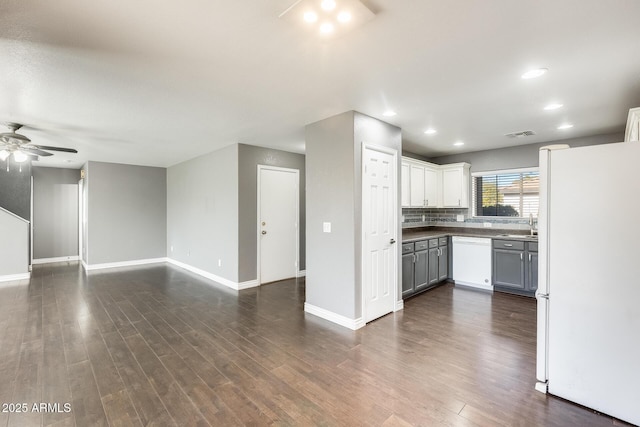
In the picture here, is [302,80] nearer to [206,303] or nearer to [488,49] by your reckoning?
[488,49]

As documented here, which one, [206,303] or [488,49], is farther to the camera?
[206,303]

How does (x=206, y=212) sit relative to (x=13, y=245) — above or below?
above

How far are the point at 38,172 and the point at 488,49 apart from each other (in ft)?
33.6

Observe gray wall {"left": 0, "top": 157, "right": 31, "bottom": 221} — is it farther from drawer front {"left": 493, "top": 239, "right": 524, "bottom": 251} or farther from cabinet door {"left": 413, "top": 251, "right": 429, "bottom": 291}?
drawer front {"left": 493, "top": 239, "right": 524, "bottom": 251}

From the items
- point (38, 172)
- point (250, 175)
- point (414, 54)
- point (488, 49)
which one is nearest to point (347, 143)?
point (414, 54)

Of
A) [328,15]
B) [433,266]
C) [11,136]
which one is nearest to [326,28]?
[328,15]

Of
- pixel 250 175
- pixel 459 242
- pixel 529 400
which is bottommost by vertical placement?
pixel 529 400

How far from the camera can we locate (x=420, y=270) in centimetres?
473

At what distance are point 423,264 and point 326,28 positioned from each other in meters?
3.95

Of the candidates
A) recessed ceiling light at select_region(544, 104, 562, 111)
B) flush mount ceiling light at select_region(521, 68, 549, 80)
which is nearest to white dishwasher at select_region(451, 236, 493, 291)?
recessed ceiling light at select_region(544, 104, 562, 111)

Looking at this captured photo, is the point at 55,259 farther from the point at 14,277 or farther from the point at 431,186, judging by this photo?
the point at 431,186

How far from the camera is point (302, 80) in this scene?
2646mm

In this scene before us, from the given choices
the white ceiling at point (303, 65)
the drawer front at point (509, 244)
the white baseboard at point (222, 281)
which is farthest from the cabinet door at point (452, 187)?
the white baseboard at point (222, 281)

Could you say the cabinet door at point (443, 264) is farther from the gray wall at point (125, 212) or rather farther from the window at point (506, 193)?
the gray wall at point (125, 212)
